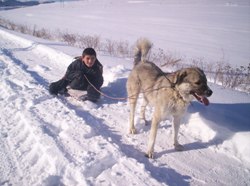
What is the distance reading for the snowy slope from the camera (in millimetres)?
3475

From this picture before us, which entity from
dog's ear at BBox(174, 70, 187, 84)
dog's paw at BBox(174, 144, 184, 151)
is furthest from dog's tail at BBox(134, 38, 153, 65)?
dog's paw at BBox(174, 144, 184, 151)

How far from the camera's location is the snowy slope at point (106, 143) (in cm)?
347

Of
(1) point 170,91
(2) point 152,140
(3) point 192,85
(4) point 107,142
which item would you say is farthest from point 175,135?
(4) point 107,142

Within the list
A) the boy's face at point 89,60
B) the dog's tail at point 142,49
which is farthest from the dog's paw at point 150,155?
the boy's face at point 89,60

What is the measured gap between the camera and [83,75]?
655cm

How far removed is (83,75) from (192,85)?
3.39 meters

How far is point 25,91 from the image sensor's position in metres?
6.12

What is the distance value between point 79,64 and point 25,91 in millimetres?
1513

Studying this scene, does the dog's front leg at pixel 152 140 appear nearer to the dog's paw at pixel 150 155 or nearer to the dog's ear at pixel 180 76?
the dog's paw at pixel 150 155

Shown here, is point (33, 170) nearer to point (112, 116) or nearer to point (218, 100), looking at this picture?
point (112, 116)

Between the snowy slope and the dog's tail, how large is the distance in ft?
3.89

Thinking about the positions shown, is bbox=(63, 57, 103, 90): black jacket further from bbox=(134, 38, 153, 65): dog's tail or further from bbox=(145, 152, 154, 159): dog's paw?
bbox=(145, 152, 154, 159): dog's paw

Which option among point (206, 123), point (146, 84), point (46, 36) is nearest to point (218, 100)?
point (206, 123)

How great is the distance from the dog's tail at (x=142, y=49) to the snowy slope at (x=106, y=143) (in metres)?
1.19
